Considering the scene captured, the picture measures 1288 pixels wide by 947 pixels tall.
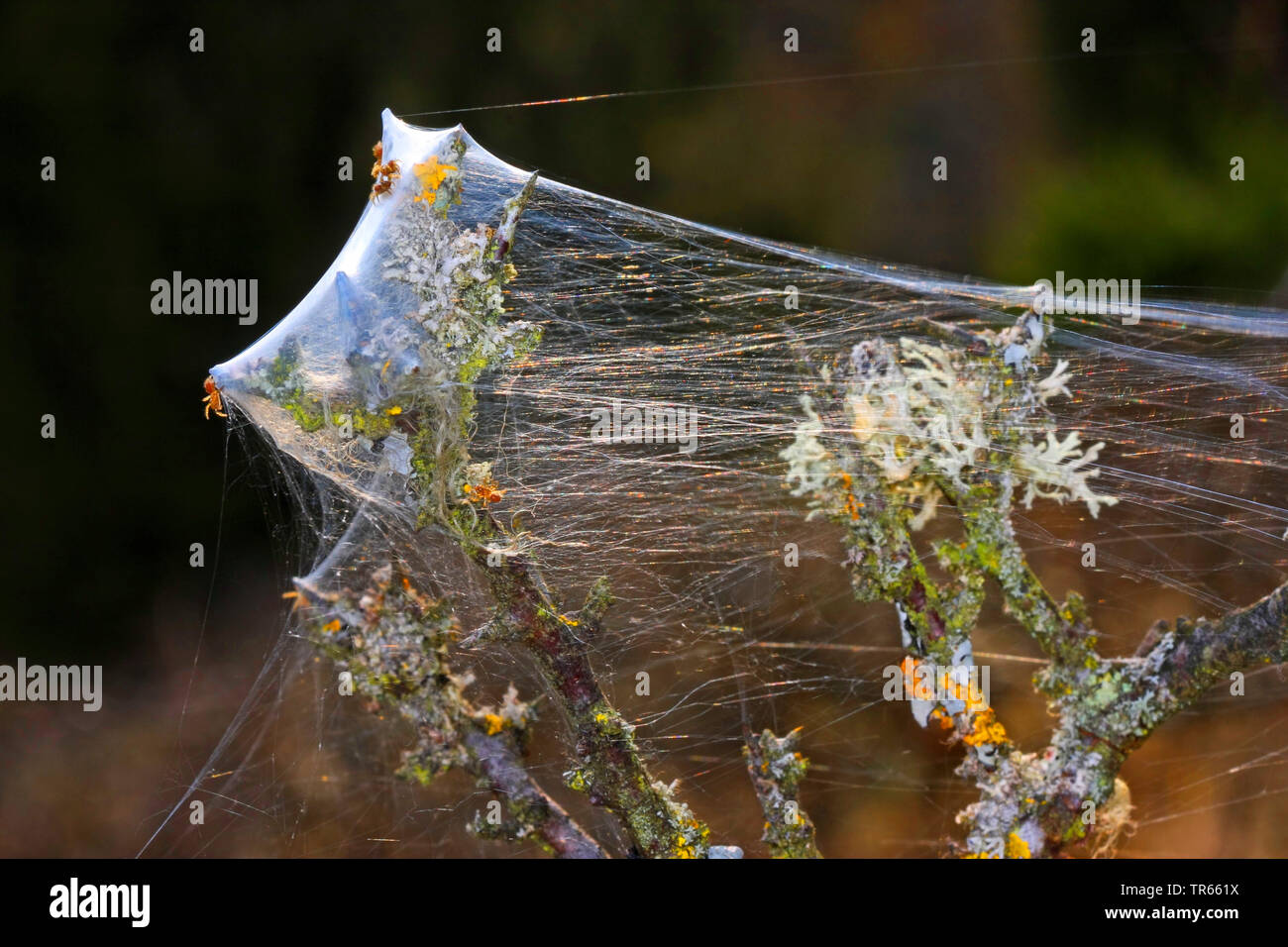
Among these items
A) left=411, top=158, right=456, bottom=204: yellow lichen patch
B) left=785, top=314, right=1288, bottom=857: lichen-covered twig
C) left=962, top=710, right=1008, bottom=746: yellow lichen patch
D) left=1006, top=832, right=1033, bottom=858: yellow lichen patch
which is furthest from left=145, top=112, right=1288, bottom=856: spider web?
left=1006, top=832, right=1033, bottom=858: yellow lichen patch

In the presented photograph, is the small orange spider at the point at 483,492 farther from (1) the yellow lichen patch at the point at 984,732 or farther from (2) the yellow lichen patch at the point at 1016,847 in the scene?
(2) the yellow lichen patch at the point at 1016,847

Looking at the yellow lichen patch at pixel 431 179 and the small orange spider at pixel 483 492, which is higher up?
the yellow lichen patch at pixel 431 179

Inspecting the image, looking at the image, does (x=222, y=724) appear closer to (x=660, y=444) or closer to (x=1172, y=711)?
(x=660, y=444)

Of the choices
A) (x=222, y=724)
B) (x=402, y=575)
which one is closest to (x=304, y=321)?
(x=402, y=575)

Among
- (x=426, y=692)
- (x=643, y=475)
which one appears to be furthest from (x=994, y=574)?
(x=426, y=692)

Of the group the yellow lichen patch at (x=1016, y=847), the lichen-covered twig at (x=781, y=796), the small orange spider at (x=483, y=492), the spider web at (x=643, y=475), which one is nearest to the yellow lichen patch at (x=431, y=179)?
the spider web at (x=643, y=475)

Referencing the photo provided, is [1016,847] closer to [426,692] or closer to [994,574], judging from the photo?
[994,574]
